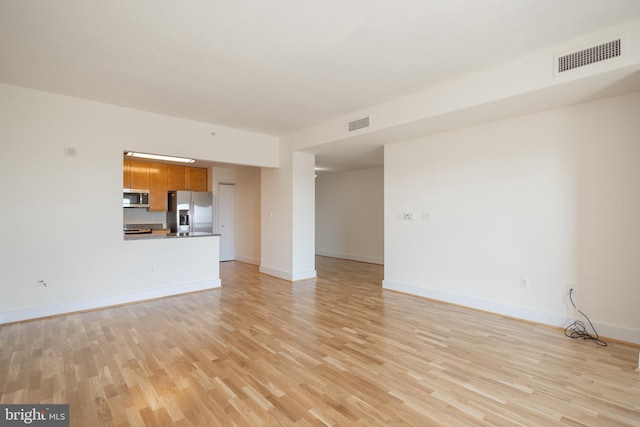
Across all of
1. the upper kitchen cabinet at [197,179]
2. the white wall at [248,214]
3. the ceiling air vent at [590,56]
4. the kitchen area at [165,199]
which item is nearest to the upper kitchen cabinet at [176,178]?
the kitchen area at [165,199]

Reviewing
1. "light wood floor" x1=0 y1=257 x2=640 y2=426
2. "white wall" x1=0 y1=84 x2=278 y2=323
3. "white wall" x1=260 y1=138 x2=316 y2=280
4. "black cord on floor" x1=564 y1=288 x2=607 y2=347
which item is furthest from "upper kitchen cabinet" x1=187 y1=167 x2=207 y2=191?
"black cord on floor" x1=564 y1=288 x2=607 y2=347

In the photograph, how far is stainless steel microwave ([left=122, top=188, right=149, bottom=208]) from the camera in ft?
22.4

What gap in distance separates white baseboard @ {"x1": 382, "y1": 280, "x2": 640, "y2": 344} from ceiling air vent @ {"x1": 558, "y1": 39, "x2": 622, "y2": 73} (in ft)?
8.86

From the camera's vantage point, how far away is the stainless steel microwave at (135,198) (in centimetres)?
683

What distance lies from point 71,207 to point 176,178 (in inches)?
137

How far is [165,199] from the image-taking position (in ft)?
24.2

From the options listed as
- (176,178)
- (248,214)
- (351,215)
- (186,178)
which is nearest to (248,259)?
(248,214)

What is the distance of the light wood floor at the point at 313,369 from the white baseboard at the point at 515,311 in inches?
5.3

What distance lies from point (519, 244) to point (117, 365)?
4.60m

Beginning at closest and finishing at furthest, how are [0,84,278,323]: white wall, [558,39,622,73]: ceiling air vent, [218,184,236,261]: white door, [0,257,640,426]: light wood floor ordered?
[0,257,640,426]: light wood floor < [558,39,622,73]: ceiling air vent < [0,84,278,323]: white wall < [218,184,236,261]: white door

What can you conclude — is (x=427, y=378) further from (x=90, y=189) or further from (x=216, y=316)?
(x=90, y=189)

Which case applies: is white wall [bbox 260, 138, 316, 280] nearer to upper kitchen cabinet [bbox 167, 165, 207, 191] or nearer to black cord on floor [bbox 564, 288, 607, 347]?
upper kitchen cabinet [bbox 167, 165, 207, 191]

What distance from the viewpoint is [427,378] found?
2.48 meters

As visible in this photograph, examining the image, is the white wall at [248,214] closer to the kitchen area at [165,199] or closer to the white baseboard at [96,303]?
the kitchen area at [165,199]
